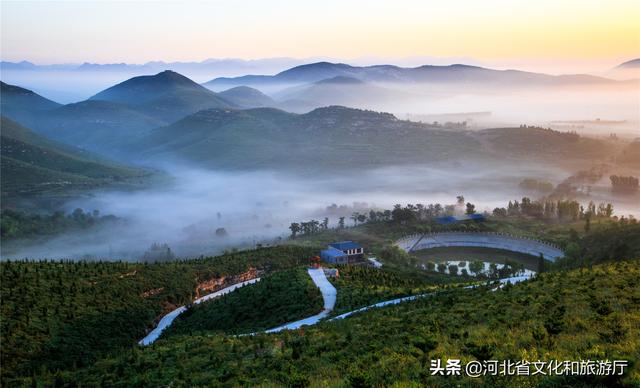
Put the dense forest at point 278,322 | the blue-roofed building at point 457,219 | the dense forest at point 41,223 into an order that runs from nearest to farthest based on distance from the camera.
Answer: the dense forest at point 278,322 → the blue-roofed building at point 457,219 → the dense forest at point 41,223

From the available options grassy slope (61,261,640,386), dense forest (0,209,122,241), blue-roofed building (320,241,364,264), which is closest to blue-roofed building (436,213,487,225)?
blue-roofed building (320,241,364,264)

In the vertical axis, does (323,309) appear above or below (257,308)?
above

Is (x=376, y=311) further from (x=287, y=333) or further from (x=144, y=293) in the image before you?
(x=144, y=293)

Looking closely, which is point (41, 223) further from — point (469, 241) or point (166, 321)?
point (469, 241)

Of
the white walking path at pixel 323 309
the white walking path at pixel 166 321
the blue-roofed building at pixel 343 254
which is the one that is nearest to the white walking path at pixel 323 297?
the white walking path at pixel 323 309

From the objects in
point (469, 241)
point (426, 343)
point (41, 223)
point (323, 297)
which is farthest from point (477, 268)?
point (41, 223)

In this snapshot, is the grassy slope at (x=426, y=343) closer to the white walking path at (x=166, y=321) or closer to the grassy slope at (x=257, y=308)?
the grassy slope at (x=257, y=308)

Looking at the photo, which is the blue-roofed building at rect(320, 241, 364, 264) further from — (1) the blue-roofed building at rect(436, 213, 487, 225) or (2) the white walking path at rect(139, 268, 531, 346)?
(1) the blue-roofed building at rect(436, 213, 487, 225)
